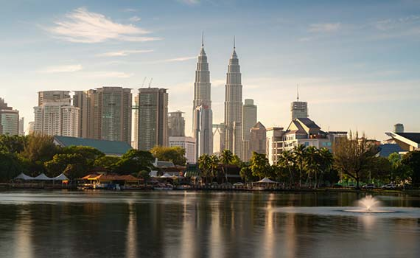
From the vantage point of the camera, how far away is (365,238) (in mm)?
38656

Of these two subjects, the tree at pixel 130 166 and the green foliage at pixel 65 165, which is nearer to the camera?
the green foliage at pixel 65 165

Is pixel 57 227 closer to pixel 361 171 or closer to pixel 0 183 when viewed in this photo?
pixel 0 183

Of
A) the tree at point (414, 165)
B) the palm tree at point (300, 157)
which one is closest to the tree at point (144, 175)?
the palm tree at point (300, 157)

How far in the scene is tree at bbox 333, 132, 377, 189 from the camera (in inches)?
6895

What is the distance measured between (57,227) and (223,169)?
15646 cm

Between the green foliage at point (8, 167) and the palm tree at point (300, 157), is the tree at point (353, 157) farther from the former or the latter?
the green foliage at point (8, 167)

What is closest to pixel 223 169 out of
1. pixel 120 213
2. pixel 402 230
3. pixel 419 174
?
pixel 419 174

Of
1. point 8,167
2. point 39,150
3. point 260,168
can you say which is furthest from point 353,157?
point 39,150

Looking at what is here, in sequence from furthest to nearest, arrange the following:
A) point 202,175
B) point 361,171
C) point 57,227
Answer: point 202,175
point 361,171
point 57,227

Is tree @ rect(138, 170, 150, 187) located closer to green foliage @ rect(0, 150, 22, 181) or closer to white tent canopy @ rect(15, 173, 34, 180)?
white tent canopy @ rect(15, 173, 34, 180)

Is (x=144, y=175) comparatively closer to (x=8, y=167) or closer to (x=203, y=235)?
(x=8, y=167)

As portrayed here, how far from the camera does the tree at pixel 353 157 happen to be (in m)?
175

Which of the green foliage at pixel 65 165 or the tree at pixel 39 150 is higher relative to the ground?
the tree at pixel 39 150

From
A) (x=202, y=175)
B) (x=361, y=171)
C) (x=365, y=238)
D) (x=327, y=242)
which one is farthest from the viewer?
(x=202, y=175)
